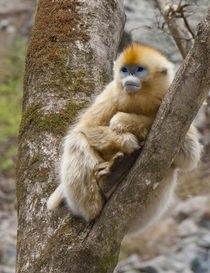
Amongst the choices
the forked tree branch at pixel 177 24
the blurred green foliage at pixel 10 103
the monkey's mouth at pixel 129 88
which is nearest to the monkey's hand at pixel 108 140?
the monkey's mouth at pixel 129 88

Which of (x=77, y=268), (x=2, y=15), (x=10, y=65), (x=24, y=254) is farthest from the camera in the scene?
(x=2, y=15)

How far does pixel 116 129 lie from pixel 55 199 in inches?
26.3

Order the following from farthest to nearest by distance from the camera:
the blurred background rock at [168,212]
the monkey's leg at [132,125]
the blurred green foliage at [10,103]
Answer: the blurred green foliage at [10,103]
the blurred background rock at [168,212]
the monkey's leg at [132,125]

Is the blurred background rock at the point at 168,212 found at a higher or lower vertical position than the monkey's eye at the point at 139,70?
lower

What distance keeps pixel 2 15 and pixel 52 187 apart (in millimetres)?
15459

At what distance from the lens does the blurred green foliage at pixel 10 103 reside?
34.3 feet

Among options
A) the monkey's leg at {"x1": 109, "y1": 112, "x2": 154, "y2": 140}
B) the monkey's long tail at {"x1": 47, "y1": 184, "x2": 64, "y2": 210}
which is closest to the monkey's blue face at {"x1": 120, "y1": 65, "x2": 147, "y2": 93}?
the monkey's leg at {"x1": 109, "y1": 112, "x2": 154, "y2": 140}

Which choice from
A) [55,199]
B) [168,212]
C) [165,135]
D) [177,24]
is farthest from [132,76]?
[168,212]

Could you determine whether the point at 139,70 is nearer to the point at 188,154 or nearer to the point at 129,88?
the point at 129,88

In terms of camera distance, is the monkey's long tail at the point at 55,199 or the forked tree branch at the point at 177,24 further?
the forked tree branch at the point at 177,24

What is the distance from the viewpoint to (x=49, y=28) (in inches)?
153

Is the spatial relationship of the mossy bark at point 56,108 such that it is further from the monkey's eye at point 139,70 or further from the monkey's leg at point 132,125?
the monkey's eye at point 139,70

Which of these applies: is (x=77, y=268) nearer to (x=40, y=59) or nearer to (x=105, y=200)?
(x=105, y=200)

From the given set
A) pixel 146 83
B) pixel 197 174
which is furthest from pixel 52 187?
pixel 197 174
